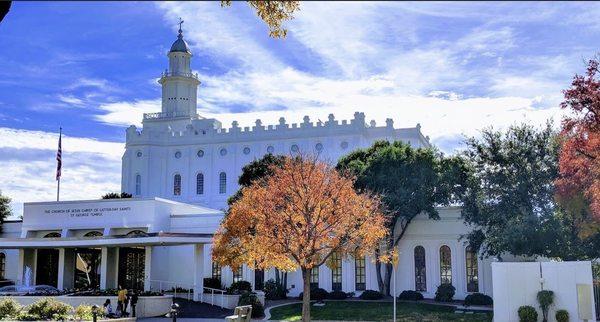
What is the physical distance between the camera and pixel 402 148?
146 feet

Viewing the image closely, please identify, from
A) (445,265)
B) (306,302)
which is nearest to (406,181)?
(445,265)

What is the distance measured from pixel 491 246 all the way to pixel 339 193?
14103 mm

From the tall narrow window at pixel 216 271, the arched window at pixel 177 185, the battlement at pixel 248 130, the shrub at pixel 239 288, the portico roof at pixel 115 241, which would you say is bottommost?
the shrub at pixel 239 288

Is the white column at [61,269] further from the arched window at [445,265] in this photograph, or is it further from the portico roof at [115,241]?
the arched window at [445,265]

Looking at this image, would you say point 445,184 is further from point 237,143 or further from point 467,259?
point 237,143

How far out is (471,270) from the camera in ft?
142

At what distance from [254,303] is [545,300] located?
1484 cm

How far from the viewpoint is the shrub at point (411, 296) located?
41938 millimetres

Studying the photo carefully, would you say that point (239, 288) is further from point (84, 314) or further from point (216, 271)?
point (84, 314)

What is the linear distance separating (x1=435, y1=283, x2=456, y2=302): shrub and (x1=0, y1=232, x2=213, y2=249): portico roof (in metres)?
14.3

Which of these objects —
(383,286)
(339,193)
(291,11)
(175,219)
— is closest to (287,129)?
(175,219)

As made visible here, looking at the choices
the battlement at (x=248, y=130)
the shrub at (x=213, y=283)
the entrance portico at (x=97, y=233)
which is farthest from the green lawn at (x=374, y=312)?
the battlement at (x=248, y=130)

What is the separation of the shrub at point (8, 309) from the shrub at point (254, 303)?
11366 mm

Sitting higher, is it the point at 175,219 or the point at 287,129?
the point at 287,129
